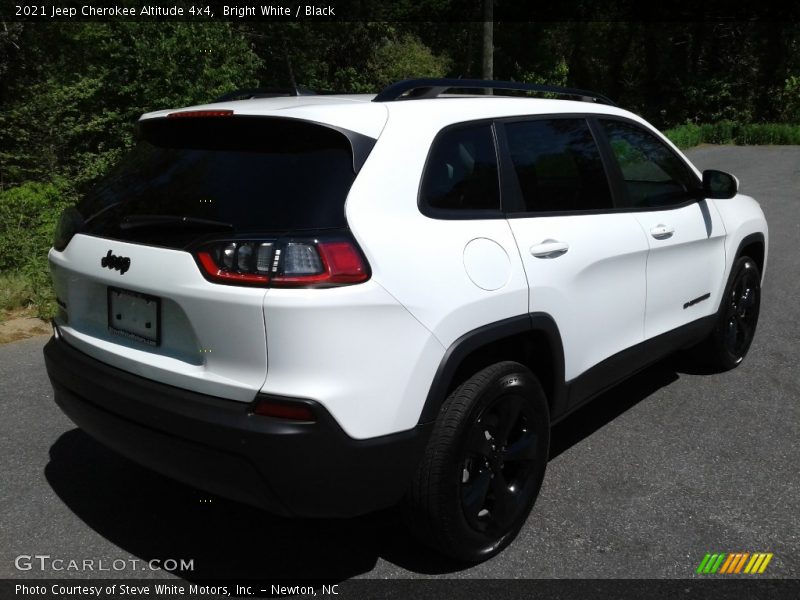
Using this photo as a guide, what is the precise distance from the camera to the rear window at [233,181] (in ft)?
8.41

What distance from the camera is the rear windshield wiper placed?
102 inches

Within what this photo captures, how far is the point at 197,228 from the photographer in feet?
8.61

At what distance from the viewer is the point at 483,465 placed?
302 cm

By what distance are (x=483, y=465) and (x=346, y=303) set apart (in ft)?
3.17

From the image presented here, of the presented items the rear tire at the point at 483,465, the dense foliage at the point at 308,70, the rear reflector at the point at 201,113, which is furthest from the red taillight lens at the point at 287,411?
the dense foliage at the point at 308,70

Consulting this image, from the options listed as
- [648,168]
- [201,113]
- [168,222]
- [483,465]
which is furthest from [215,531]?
[648,168]

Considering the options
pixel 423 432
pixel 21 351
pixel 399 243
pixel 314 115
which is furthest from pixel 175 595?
pixel 21 351

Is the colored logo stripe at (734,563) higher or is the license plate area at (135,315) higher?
the license plate area at (135,315)

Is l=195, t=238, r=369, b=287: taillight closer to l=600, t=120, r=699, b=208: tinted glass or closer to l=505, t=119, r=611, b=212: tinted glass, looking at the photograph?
l=505, t=119, r=611, b=212: tinted glass

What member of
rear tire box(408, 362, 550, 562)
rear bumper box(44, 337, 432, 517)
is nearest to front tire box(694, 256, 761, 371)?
rear tire box(408, 362, 550, 562)

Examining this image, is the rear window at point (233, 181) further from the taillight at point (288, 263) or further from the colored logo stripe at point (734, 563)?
the colored logo stripe at point (734, 563)

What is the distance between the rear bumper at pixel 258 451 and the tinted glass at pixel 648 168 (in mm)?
2051

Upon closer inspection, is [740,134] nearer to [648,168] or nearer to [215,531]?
[648,168]

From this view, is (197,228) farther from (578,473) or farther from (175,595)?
(578,473)
